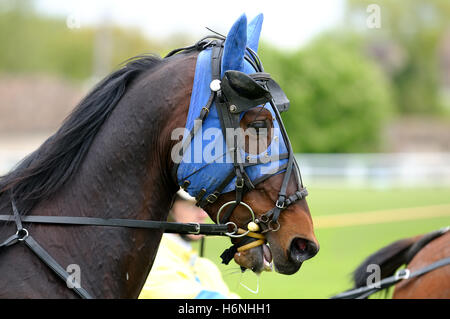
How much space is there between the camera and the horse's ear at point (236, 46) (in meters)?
2.17

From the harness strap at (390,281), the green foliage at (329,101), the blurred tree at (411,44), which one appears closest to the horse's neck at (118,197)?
the harness strap at (390,281)

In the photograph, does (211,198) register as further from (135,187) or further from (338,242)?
(338,242)

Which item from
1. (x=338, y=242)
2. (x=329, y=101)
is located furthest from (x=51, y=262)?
(x=329, y=101)

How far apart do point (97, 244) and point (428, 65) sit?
51.7 m

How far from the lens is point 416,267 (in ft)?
12.0

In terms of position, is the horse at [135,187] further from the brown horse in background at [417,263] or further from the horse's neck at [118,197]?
the brown horse in background at [417,263]

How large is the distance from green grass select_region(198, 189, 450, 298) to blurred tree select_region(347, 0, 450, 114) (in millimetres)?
27063

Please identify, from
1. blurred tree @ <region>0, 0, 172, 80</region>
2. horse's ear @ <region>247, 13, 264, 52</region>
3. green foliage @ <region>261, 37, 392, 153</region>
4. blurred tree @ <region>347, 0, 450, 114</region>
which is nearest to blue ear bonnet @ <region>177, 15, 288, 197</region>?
horse's ear @ <region>247, 13, 264, 52</region>

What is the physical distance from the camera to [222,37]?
8.31 ft

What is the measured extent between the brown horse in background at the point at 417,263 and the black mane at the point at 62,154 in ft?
7.43

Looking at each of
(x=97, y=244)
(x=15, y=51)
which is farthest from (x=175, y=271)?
(x=15, y=51)

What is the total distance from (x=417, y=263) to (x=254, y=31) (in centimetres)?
205
